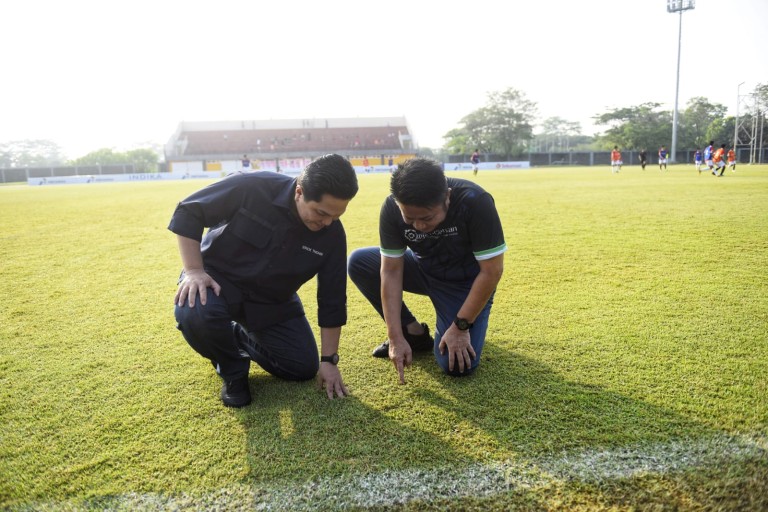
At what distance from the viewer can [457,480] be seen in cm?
161

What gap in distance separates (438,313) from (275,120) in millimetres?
58582

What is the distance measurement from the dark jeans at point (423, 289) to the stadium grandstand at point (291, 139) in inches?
1800

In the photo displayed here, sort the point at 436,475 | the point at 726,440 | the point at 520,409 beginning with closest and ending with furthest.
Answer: the point at 436,475 → the point at 726,440 → the point at 520,409

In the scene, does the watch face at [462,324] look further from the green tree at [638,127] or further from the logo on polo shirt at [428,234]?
the green tree at [638,127]

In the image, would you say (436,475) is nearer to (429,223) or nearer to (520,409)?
(520,409)

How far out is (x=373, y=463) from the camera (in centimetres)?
172

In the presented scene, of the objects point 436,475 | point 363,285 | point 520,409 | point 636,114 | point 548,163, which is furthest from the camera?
point 636,114

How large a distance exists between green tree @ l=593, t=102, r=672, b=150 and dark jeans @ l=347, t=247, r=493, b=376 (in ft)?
185

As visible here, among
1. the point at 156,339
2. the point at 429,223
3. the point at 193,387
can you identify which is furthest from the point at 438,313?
the point at 156,339

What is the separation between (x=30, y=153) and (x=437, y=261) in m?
136

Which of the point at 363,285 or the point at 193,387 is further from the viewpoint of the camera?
the point at 363,285

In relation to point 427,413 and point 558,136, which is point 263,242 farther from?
point 558,136

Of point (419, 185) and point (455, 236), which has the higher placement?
point (419, 185)

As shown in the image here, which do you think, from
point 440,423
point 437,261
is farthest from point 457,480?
→ point 437,261
